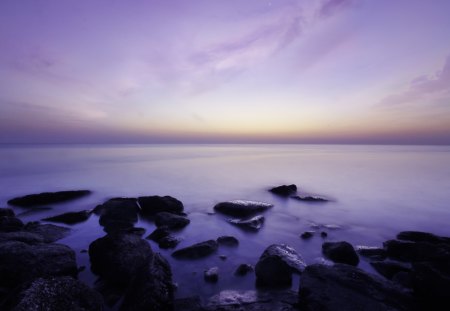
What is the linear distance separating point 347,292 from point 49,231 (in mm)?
8880

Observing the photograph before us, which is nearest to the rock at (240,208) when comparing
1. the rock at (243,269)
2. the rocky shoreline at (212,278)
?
the rocky shoreline at (212,278)

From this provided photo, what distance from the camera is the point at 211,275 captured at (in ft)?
19.5

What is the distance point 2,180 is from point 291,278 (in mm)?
26751

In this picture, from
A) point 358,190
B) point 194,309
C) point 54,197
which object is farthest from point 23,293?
point 358,190

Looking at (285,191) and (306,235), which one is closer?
(306,235)

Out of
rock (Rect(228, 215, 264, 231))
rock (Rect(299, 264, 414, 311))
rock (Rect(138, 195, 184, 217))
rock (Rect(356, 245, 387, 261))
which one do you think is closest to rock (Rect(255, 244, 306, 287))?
rock (Rect(299, 264, 414, 311))

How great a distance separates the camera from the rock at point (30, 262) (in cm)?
476

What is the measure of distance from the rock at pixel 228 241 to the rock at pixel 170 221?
209cm

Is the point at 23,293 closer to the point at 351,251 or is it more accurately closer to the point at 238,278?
the point at 238,278

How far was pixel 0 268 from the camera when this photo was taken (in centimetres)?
480

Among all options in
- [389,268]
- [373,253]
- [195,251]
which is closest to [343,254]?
[389,268]

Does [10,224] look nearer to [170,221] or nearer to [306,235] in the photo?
[170,221]

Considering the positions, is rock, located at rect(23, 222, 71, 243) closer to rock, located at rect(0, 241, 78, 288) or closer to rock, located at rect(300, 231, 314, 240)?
rock, located at rect(0, 241, 78, 288)

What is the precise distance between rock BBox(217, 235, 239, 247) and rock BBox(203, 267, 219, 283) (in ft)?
6.63
